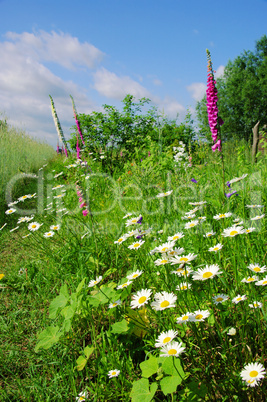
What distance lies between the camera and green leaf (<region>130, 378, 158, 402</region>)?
913 mm

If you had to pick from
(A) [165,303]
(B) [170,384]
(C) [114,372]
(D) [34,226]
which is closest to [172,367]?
(B) [170,384]

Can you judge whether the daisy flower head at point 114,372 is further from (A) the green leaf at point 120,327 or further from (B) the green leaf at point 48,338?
(B) the green leaf at point 48,338

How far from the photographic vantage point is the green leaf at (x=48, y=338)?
1.27m

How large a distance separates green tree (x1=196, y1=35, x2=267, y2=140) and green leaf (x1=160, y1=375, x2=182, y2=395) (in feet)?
111

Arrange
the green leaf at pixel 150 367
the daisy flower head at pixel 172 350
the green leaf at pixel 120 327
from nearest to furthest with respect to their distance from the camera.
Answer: the daisy flower head at pixel 172 350 < the green leaf at pixel 150 367 < the green leaf at pixel 120 327

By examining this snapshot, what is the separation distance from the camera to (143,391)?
3.08 ft

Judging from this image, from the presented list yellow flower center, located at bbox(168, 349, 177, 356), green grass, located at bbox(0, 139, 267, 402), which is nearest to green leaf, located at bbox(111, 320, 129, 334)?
green grass, located at bbox(0, 139, 267, 402)

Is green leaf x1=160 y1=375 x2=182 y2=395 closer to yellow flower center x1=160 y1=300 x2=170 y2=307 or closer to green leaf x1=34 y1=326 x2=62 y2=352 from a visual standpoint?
yellow flower center x1=160 y1=300 x2=170 y2=307

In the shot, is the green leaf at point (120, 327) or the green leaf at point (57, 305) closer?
the green leaf at point (120, 327)

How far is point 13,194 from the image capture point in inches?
217

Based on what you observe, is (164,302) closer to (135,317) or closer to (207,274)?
(207,274)

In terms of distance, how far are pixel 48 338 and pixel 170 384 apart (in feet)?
2.21

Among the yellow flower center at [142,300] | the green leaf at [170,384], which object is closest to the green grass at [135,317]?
the green leaf at [170,384]

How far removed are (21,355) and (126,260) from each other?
2.83ft
